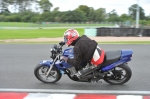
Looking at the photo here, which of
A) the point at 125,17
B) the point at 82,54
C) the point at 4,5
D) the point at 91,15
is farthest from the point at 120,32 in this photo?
the point at 4,5

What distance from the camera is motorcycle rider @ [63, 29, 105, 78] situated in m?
5.78

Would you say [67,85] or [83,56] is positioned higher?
[83,56]

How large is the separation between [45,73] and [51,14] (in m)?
91.0

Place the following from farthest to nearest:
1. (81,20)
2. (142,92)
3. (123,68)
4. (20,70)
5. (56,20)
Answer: (81,20) → (56,20) → (20,70) → (123,68) → (142,92)

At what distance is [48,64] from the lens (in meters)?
6.34

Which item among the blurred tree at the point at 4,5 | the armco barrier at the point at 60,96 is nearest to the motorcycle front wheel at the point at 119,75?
the armco barrier at the point at 60,96

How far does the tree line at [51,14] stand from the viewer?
94562mm

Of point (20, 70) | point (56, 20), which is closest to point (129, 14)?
point (56, 20)

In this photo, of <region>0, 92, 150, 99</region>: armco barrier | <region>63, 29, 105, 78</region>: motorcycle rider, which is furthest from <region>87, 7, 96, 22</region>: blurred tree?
<region>0, 92, 150, 99</region>: armco barrier

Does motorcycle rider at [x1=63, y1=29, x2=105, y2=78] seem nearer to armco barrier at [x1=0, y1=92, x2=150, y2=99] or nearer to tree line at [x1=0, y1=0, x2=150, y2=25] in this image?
armco barrier at [x1=0, y1=92, x2=150, y2=99]

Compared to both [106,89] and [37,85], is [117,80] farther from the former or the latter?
[37,85]

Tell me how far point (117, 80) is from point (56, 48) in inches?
67.6

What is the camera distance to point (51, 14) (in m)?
96.0

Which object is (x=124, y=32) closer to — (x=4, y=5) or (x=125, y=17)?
(x=125, y=17)
